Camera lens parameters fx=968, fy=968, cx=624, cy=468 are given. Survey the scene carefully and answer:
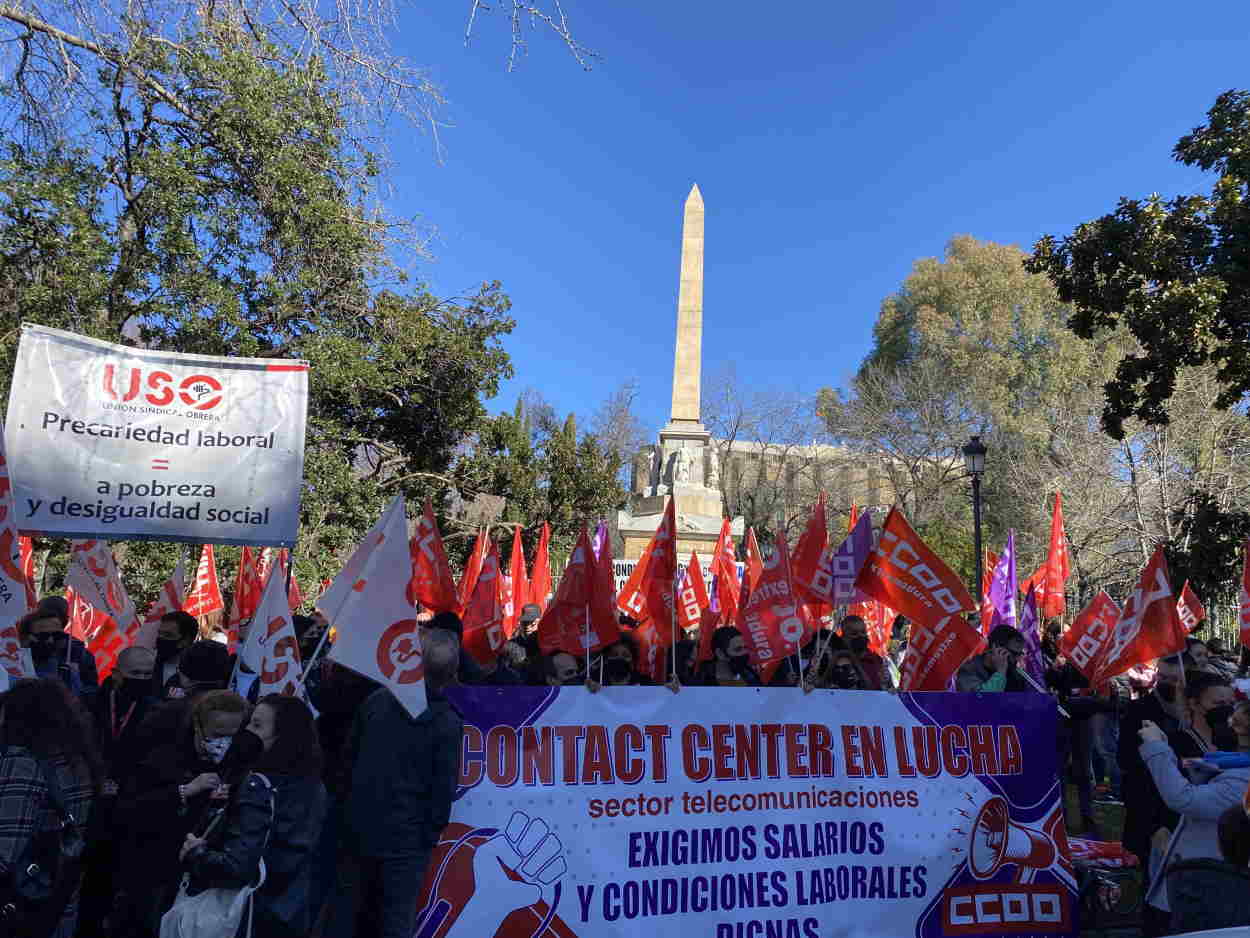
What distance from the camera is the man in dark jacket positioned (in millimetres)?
4008

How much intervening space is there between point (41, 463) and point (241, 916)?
2912mm

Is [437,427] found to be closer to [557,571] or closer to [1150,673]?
[557,571]

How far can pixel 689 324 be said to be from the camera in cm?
2505

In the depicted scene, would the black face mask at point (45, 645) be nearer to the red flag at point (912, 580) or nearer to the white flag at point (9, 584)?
the white flag at point (9, 584)

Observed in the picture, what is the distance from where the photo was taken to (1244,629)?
9.20 metres

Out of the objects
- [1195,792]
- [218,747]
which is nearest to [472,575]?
[218,747]

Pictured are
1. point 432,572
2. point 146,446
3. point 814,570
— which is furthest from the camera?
point 432,572

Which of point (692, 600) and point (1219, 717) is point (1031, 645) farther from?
point (692, 600)

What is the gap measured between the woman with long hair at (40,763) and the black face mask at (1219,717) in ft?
16.6

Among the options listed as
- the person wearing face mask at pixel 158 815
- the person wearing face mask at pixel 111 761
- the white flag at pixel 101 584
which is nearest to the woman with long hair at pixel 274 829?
the person wearing face mask at pixel 158 815

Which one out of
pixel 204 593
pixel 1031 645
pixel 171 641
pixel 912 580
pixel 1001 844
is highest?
pixel 204 593

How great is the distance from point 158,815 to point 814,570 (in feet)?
17.9

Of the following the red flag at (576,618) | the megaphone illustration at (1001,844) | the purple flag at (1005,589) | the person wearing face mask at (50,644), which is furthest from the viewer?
the purple flag at (1005,589)

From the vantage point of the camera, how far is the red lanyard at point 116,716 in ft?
16.3
